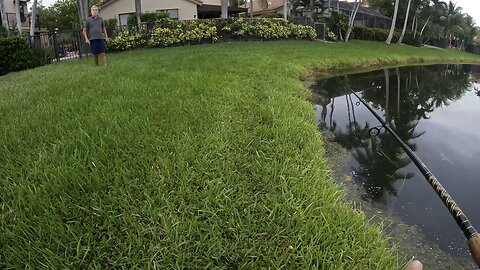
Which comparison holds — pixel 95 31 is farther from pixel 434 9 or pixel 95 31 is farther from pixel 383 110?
pixel 434 9

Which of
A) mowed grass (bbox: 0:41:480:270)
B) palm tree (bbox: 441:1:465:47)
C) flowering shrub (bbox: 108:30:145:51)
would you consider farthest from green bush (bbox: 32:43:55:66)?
palm tree (bbox: 441:1:465:47)

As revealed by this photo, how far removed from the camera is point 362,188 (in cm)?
422

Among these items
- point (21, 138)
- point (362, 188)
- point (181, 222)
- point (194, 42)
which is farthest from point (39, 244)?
point (194, 42)

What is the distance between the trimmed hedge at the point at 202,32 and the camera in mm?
16812

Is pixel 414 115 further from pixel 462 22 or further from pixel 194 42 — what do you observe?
pixel 462 22

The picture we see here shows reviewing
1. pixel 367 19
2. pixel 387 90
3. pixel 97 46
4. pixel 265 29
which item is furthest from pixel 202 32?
pixel 367 19

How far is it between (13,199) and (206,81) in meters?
4.43

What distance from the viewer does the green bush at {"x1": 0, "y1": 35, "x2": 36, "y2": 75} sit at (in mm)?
11250

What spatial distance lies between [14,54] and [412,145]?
12048 millimetres

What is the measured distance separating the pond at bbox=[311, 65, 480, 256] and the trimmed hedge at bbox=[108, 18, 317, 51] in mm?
8623

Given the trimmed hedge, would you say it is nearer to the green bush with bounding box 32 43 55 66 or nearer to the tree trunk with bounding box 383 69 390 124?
the green bush with bounding box 32 43 55 66

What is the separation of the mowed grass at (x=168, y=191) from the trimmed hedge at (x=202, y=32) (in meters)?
12.5

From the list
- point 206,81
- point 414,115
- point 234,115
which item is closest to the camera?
point 234,115

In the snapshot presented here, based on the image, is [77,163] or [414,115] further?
[414,115]
